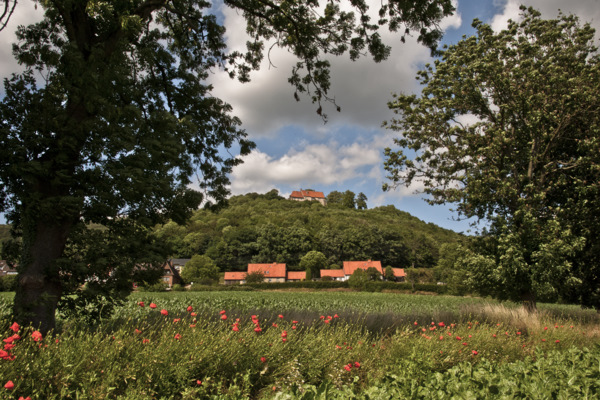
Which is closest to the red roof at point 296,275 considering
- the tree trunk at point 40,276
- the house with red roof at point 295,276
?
the house with red roof at point 295,276

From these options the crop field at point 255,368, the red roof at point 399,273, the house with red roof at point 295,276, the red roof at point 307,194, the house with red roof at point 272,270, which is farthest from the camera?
the red roof at point 307,194

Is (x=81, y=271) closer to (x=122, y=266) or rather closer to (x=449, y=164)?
(x=122, y=266)

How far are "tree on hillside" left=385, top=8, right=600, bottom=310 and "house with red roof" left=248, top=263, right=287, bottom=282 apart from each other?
221 feet

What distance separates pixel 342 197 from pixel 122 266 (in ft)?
441

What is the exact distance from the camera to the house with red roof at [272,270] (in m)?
78.5

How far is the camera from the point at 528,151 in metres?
13.1

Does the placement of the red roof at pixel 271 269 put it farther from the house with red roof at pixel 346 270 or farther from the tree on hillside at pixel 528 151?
Answer: the tree on hillside at pixel 528 151

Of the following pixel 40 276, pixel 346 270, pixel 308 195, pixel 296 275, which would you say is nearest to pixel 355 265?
pixel 346 270

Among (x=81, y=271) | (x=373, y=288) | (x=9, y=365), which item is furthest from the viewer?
(x=373, y=288)

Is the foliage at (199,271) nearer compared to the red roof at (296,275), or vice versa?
the foliage at (199,271)

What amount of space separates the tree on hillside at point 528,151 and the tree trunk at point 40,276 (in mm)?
12335

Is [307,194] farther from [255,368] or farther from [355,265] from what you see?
[255,368]

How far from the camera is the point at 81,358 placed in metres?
3.43

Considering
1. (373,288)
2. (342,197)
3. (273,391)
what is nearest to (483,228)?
(273,391)
